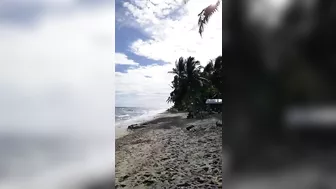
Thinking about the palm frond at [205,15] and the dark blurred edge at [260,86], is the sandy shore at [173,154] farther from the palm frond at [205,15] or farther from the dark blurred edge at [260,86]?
the palm frond at [205,15]

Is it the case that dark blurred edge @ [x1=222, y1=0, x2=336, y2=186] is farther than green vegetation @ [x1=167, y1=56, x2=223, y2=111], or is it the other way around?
green vegetation @ [x1=167, y1=56, x2=223, y2=111]

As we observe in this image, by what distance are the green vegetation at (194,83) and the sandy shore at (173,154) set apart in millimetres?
91

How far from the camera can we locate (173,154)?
199 centimetres

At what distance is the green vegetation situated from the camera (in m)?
1.98

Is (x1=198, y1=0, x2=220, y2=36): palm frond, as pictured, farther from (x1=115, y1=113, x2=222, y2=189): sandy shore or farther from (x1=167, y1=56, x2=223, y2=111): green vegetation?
(x1=115, y1=113, x2=222, y2=189): sandy shore

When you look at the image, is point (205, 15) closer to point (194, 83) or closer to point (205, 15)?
point (205, 15)

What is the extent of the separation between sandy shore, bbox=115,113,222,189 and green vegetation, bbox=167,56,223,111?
3.6 inches

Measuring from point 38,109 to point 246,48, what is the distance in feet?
4.01

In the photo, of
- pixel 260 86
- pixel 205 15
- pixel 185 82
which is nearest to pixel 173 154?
pixel 185 82

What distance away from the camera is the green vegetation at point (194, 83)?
1979 mm

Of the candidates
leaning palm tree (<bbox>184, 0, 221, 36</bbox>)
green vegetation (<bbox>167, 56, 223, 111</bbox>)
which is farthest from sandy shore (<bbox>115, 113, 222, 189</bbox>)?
leaning palm tree (<bbox>184, 0, 221, 36</bbox>)

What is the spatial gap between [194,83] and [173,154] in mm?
463

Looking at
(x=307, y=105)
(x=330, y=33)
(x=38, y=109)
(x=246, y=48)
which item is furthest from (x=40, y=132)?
(x=330, y=33)

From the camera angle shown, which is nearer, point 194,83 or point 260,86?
point 260,86
